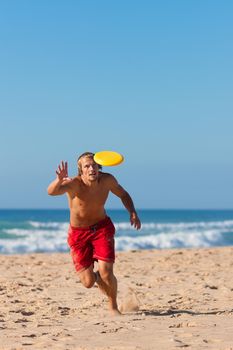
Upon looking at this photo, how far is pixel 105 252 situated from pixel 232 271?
505cm

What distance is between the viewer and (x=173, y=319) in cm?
623

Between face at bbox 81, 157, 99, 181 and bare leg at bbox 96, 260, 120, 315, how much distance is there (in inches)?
31.7

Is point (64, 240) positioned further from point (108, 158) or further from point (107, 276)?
point (108, 158)

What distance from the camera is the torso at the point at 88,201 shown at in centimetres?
678

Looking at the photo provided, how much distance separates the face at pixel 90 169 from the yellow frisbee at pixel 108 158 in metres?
0.10

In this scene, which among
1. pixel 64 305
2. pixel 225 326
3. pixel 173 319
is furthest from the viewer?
pixel 64 305

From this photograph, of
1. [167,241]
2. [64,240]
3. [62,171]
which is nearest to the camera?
[62,171]

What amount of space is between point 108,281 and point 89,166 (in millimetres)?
1098

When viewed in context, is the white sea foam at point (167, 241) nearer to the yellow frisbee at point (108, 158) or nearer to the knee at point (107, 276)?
the knee at point (107, 276)

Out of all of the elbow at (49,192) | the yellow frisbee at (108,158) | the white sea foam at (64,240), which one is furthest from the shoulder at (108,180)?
the white sea foam at (64,240)

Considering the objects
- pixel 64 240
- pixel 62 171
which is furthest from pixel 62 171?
pixel 64 240

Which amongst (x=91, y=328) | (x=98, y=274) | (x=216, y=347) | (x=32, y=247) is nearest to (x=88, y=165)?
(x=98, y=274)

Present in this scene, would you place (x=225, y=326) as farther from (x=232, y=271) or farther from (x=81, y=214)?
(x=232, y=271)

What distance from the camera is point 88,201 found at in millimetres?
6781
